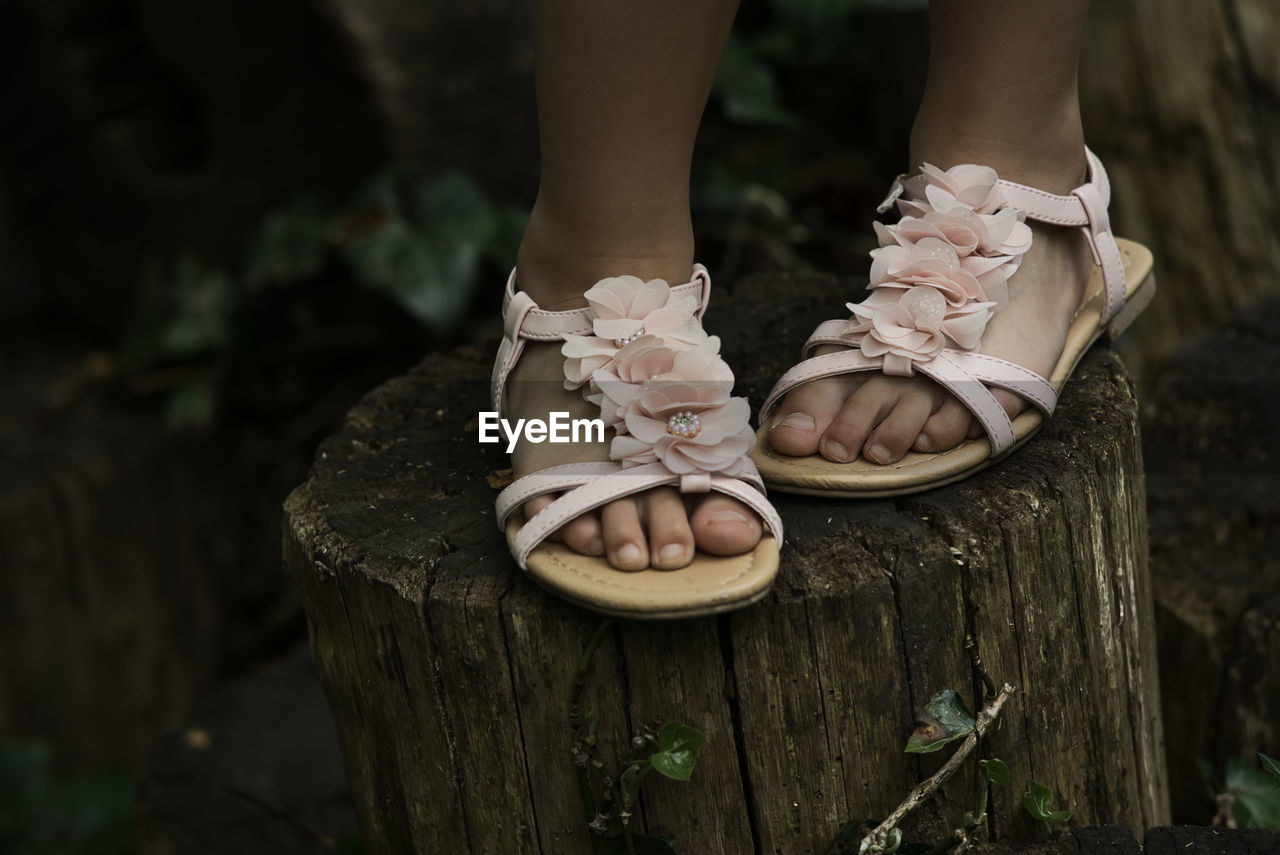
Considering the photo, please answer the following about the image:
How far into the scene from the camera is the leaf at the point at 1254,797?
1131 mm

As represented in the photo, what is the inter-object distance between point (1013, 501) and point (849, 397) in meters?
0.17

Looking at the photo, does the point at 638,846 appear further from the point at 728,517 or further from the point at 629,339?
the point at 629,339

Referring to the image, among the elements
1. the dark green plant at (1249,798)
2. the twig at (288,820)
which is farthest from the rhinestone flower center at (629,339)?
the twig at (288,820)

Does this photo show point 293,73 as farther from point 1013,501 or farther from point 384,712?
point 1013,501

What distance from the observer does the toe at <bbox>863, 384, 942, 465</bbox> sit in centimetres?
97

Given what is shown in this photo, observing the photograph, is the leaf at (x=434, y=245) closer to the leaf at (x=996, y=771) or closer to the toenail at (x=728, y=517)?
the toenail at (x=728, y=517)

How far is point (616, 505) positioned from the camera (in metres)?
0.91

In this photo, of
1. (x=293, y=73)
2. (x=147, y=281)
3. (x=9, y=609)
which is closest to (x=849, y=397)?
(x=293, y=73)

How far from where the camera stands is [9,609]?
209 centimetres

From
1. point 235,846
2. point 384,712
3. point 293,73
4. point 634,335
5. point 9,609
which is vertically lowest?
point 235,846

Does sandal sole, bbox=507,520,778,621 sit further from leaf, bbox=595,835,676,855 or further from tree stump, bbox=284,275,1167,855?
leaf, bbox=595,835,676,855

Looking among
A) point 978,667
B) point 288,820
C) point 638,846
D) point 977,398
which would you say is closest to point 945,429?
point 977,398

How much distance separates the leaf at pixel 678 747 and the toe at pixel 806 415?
26cm

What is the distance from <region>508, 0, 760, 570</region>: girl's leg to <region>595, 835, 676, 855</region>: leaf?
0.77ft
